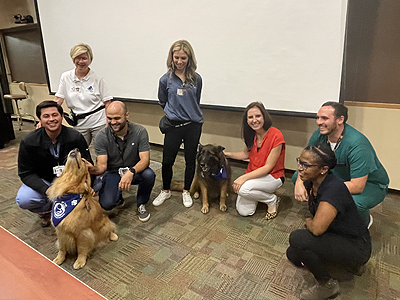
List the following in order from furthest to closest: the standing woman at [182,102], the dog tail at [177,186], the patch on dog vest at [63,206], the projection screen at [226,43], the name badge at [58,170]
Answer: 1. the dog tail at [177,186]
2. the projection screen at [226,43]
3. the standing woman at [182,102]
4. the name badge at [58,170]
5. the patch on dog vest at [63,206]

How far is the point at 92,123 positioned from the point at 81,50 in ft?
2.24

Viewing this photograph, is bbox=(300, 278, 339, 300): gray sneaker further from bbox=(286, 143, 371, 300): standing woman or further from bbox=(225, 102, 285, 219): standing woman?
bbox=(225, 102, 285, 219): standing woman

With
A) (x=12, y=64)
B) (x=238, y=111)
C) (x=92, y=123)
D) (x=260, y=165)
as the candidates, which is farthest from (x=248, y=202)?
(x=12, y=64)

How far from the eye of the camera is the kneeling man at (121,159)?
2188mm

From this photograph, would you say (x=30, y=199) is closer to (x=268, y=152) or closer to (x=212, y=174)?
(x=212, y=174)

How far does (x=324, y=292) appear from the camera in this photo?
1.52 meters

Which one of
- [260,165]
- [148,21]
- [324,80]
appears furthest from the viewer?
[148,21]

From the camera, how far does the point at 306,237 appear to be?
1.45 metres

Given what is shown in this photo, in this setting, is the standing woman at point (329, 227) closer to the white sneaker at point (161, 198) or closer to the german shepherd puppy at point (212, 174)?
the german shepherd puppy at point (212, 174)

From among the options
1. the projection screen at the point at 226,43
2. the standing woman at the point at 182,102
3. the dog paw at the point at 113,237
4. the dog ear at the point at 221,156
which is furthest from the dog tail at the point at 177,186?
the projection screen at the point at 226,43

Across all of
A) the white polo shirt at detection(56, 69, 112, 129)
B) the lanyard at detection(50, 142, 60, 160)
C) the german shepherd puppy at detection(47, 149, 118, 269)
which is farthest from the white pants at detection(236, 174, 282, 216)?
the white polo shirt at detection(56, 69, 112, 129)

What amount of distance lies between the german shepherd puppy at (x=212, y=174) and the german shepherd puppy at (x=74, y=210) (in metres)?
0.97

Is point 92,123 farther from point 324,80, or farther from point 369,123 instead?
point 369,123

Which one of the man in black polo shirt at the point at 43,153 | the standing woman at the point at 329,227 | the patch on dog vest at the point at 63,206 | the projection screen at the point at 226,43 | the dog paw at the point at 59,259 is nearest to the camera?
the standing woman at the point at 329,227
